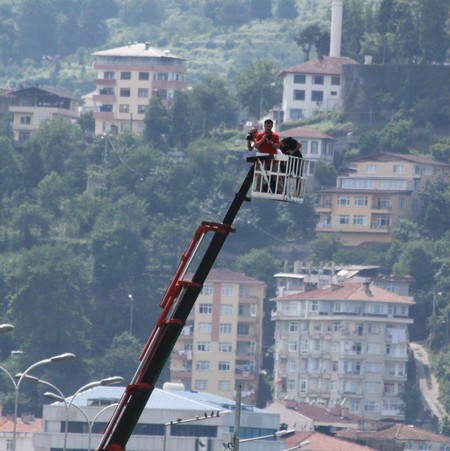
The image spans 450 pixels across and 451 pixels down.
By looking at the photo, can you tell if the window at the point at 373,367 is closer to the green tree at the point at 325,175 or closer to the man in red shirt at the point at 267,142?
the green tree at the point at 325,175

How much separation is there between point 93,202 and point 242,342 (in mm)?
28029

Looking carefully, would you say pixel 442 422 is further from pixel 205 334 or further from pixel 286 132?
pixel 286 132

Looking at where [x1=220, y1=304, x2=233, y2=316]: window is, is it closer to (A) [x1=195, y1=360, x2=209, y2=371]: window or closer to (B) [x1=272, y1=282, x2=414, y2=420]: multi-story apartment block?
(B) [x1=272, y1=282, x2=414, y2=420]: multi-story apartment block

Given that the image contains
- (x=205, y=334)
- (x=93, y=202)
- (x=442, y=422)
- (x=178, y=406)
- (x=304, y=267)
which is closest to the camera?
(x=178, y=406)

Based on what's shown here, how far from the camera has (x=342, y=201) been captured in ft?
606

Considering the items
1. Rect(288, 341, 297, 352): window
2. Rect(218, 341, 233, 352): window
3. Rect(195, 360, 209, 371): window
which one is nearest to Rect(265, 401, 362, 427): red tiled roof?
Rect(288, 341, 297, 352): window

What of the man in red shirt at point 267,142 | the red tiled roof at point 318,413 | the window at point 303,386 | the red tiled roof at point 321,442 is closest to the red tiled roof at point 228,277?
the window at point 303,386

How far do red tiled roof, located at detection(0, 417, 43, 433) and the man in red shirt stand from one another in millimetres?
106380

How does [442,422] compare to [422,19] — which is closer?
[442,422]

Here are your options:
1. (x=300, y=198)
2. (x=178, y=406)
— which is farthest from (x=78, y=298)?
(x=300, y=198)

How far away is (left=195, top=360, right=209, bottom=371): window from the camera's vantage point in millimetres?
163750

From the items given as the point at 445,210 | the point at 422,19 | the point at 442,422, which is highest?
the point at 422,19

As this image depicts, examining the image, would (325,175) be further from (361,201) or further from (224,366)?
(224,366)

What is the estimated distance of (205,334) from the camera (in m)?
165
